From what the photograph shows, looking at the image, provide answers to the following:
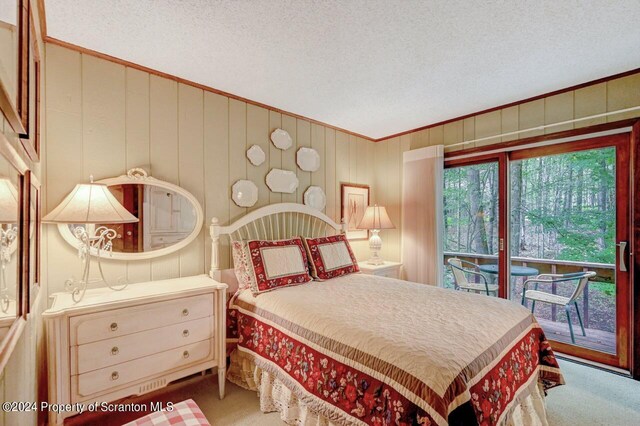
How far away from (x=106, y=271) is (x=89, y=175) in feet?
2.24

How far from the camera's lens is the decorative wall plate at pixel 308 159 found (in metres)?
3.38

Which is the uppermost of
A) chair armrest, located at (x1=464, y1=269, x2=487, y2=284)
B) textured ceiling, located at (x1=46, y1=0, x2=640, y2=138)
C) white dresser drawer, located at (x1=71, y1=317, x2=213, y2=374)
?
textured ceiling, located at (x1=46, y1=0, x2=640, y2=138)

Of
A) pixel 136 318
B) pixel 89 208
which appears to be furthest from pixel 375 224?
pixel 89 208

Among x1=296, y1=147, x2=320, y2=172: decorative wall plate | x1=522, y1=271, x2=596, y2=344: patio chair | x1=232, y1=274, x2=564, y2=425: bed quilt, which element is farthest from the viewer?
x1=296, y1=147, x2=320, y2=172: decorative wall plate

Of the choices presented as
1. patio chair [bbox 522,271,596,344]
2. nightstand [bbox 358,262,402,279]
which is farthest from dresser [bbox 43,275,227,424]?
patio chair [bbox 522,271,596,344]

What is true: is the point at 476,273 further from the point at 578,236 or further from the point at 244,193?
the point at 244,193

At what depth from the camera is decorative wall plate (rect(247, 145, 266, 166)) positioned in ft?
9.66

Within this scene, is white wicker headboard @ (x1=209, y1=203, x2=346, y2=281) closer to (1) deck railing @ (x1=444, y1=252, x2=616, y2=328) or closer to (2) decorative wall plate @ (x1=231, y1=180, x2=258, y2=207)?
(2) decorative wall plate @ (x1=231, y1=180, x2=258, y2=207)

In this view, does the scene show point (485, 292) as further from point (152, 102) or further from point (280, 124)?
point (152, 102)

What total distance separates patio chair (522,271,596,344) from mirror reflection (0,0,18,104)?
12.7 feet

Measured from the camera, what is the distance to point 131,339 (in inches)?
70.5

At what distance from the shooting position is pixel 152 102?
238 centimetres

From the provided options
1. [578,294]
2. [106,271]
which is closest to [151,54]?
[106,271]

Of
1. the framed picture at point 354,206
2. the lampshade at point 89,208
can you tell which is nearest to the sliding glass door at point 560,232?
the framed picture at point 354,206
